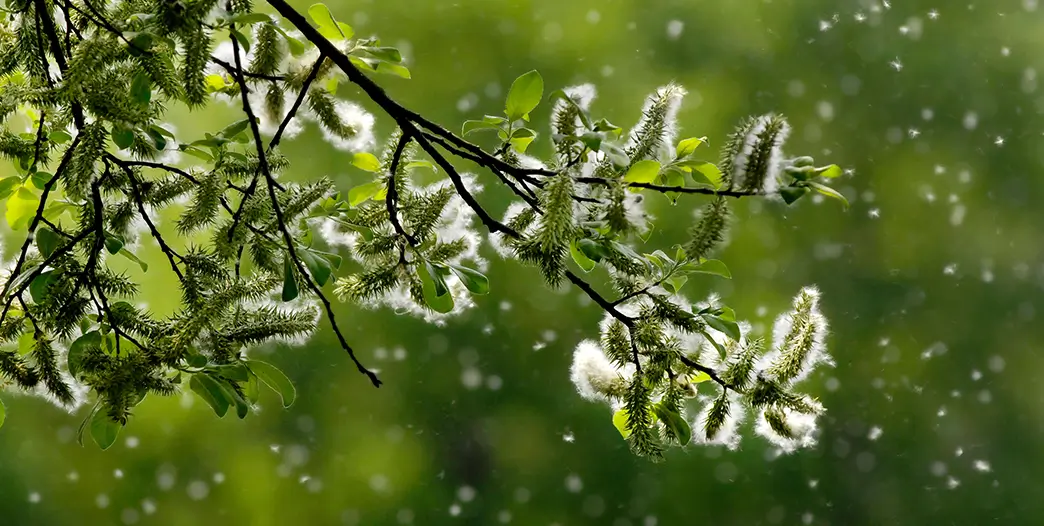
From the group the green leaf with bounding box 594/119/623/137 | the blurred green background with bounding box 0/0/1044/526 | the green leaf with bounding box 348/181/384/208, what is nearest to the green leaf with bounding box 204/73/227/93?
the green leaf with bounding box 348/181/384/208

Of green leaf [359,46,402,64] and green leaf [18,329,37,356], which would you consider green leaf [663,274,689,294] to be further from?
green leaf [18,329,37,356]

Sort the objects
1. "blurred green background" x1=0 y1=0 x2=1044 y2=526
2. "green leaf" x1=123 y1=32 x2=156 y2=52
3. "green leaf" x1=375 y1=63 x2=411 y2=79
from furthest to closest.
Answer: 1. "blurred green background" x1=0 y1=0 x2=1044 y2=526
2. "green leaf" x1=375 y1=63 x2=411 y2=79
3. "green leaf" x1=123 y1=32 x2=156 y2=52

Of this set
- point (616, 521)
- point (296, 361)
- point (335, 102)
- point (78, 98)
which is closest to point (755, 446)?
point (616, 521)

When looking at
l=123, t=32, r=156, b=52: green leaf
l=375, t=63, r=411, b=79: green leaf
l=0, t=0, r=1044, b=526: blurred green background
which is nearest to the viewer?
l=123, t=32, r=156, b=52: green leaf

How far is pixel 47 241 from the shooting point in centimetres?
43

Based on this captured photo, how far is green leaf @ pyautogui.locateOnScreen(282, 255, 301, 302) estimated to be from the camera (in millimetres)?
394

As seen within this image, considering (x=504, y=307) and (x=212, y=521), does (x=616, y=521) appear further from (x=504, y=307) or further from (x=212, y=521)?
(x=212, y=521)

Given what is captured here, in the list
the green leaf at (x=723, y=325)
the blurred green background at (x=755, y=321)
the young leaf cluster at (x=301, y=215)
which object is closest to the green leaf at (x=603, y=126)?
the young leaf cluster at (x=301, y=215)

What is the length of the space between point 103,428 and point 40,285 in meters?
0.08

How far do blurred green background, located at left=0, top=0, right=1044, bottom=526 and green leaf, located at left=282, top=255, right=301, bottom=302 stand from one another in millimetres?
1236

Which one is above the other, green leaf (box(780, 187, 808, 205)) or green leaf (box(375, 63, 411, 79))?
green leaf (box(375, 63, 411, 79))

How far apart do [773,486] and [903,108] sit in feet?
2.82

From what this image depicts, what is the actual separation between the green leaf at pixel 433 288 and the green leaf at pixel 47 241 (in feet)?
0.65

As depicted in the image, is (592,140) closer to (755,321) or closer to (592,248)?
(592,248)
